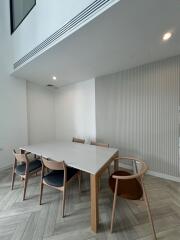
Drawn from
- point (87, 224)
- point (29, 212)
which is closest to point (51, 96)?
point (29, 212)

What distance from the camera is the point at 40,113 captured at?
169 inches

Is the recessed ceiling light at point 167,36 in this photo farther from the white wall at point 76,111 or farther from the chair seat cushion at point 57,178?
the chair seat cushion at point 57,178

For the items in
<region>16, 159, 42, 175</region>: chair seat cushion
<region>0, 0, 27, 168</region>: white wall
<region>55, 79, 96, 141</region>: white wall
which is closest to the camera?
<region>16, 159, 42, 175</region>: chair seat cushion

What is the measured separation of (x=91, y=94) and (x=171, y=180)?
8.57 feet

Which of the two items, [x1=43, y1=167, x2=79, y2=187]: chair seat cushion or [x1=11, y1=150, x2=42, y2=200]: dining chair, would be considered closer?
[x1=43, y1=167, x2=79, y2=187]: chair seat cushion

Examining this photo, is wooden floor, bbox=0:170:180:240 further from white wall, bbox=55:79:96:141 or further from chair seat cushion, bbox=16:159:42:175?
white wall, bbox=55:79:96:141

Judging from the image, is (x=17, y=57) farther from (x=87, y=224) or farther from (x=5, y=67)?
(x=87, y=224)

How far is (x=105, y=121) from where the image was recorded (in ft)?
11.6

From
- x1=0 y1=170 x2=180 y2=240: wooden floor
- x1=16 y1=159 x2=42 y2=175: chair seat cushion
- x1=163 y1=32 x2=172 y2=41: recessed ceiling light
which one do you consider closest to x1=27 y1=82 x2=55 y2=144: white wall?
x1=16 y1=159 x2=42 y2=175: chair seat cushion

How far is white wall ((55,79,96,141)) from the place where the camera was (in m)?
3.78

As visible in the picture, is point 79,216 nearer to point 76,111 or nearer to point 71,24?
point 71,24

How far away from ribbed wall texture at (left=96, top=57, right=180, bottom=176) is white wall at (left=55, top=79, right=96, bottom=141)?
0.80 ft

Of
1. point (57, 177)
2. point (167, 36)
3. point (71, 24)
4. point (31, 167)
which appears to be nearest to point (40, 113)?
point (31, 167)

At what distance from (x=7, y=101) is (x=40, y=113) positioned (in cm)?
106
